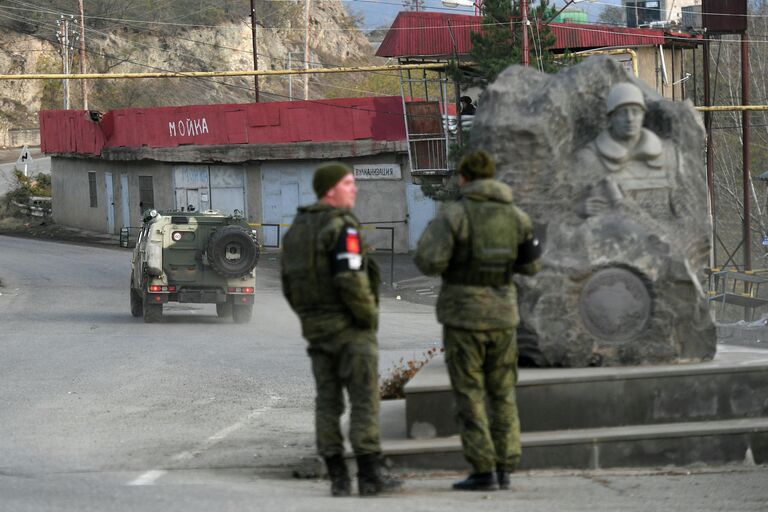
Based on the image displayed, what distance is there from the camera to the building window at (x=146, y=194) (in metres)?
44.5

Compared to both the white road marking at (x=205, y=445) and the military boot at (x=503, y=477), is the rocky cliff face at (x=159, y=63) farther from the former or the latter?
the military boot at (x=503, y=477)

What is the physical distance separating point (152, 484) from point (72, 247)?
34933 millimetres

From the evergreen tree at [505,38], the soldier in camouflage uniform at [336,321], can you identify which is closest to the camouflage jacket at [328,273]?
the soldier in camouflage uniform at [336,321]

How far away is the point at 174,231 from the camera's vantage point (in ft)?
70.8

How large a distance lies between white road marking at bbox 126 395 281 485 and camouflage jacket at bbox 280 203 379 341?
172cm

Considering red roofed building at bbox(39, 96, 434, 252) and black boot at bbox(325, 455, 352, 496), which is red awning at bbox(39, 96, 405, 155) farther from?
black boot at bbox(325, 455, 352, 496)

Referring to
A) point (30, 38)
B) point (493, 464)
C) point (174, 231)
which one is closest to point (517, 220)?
point (493, 464)

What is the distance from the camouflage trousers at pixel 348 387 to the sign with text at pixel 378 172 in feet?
101

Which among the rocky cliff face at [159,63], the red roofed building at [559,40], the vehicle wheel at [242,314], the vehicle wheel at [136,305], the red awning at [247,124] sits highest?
the rocky cliff face at [159,63]

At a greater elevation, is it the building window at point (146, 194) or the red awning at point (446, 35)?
the red awning at point (446, 35)

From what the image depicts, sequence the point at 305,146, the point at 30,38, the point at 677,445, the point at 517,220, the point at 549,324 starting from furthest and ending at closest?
the point at 30,38 → the point at 305,146 → the point at 549,324 → the point at 677,445 → the point at 517,220

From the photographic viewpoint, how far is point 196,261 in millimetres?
21625

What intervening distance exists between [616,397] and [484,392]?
1544 mm

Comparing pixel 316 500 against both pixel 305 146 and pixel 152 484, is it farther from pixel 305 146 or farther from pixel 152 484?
pixel 305 146
